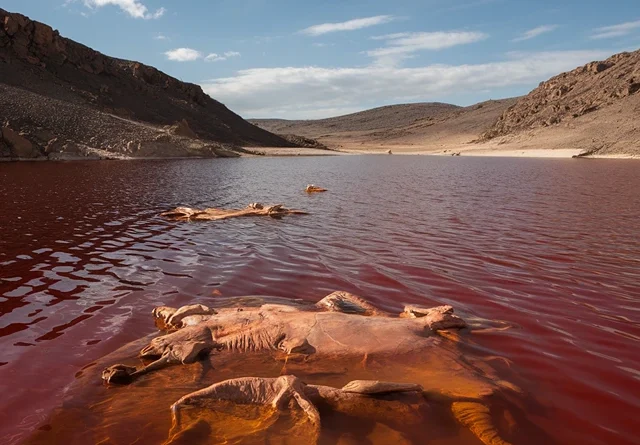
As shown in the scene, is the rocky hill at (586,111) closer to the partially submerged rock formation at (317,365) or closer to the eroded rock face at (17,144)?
the partially submerged rock formation at (317,365)

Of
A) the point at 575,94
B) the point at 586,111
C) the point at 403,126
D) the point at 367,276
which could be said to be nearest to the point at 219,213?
the point at 367,276

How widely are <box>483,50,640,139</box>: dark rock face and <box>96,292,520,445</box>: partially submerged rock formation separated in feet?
208

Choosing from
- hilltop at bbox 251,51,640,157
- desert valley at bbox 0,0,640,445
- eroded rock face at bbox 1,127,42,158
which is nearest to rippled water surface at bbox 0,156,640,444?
desert valley at bbox 0,0,640,445

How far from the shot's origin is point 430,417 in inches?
123

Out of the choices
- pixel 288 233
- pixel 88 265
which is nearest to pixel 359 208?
pixel 288 233

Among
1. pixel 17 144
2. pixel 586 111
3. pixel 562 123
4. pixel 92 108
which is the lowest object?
pixel 17 144

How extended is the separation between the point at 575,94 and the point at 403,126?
55.0 metres

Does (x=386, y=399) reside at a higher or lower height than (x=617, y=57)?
lower

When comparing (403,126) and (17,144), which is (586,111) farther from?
(403,126)

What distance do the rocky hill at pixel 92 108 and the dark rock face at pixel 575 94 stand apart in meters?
36.4

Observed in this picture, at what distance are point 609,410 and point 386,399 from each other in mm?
1660

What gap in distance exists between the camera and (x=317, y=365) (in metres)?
3.77

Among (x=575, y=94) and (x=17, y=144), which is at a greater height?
(x=575, y=94)

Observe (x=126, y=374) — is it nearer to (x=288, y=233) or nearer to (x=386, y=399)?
(x=386, y=399)
